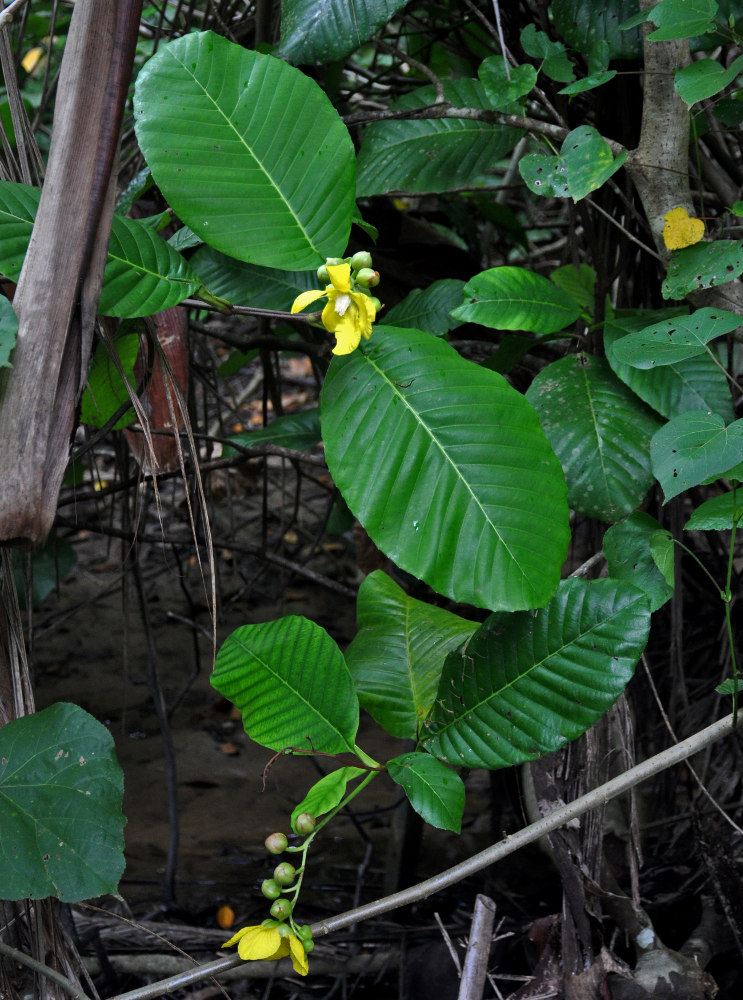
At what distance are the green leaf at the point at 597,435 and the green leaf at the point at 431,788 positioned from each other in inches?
16.0

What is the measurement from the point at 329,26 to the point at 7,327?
70 cm

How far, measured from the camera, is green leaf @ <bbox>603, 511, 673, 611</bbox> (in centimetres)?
109

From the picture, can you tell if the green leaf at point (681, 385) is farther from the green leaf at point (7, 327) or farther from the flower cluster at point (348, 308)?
the green leaf at point (7, 327)

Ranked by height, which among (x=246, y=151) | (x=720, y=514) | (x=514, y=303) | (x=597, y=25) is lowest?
(x=720, y=514)

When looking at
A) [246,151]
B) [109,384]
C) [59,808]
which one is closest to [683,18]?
[246,151]

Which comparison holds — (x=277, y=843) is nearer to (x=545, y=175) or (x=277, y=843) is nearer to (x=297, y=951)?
(x=297, y=951)

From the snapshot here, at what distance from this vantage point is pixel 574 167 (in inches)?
45.8

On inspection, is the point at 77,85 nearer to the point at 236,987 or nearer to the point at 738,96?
the point at 738,96

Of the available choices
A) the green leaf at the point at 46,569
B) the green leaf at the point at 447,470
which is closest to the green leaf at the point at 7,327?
the green leaf at the point at 447,470

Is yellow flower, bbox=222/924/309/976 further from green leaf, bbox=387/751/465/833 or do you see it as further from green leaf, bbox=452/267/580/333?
green leaf, bbox=452/267/580/333

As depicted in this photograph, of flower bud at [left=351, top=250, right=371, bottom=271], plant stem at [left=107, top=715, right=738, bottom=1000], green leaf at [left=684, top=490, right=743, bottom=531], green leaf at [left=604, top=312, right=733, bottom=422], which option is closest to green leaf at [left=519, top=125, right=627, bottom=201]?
green leaf at [left=604, top=312, right=733, bottom=422]

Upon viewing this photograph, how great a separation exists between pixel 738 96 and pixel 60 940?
1.48 m

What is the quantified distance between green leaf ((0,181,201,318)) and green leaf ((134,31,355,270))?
0.20 feet

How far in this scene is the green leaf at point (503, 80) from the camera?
3.99ft
